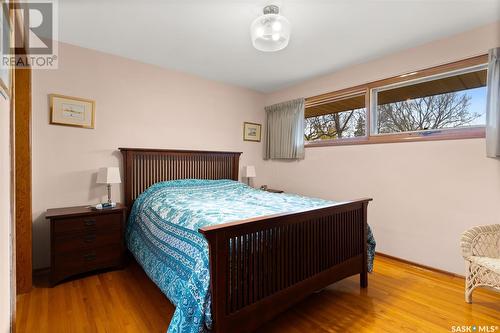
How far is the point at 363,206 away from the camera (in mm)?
2340

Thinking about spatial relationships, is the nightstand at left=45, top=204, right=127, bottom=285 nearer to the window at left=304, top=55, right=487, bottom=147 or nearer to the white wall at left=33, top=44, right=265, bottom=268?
the white wall at left=33, top=44, right=265, bottom=268

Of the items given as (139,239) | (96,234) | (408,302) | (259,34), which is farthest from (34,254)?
(408,302)

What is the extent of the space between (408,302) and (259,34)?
8.19ft

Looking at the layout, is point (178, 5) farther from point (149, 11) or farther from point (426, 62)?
point (426, 62)

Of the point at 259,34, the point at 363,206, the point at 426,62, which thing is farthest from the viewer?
the point at 426,62

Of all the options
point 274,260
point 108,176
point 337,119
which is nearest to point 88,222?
point 108,176

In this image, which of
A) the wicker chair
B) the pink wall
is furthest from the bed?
the wicker chair

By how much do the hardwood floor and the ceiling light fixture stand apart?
7.12ft

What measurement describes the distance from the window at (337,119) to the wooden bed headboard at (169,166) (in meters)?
1.28

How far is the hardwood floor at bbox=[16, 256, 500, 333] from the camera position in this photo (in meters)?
1.74

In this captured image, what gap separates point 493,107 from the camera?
2244 mm

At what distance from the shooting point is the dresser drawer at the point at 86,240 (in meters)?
2.32

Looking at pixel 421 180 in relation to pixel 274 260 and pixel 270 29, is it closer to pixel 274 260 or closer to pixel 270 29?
pixel 274 260

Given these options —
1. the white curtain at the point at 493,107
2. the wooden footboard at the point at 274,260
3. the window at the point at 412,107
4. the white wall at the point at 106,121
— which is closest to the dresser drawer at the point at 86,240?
the white wall at the point at 106,121
